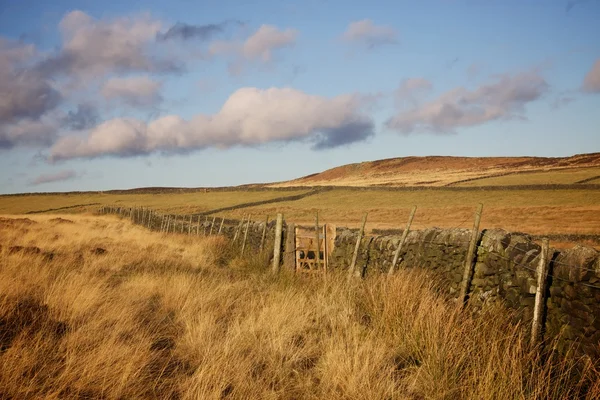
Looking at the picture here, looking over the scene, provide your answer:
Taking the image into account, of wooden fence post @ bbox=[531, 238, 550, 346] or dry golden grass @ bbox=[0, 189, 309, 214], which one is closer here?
wooden fence post @ bbox=[531, 238, 550, 346]

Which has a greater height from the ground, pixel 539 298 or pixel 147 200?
pixel 147 200

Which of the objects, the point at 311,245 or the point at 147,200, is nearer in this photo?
the point at 311,245

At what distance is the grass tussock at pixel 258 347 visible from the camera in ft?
13.8

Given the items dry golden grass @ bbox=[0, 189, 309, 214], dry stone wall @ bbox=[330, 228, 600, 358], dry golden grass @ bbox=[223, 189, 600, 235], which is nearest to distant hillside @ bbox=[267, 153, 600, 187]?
dry golden grass @ bbox=[0, 189, 309, 214]

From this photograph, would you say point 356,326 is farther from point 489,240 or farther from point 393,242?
point 393,242

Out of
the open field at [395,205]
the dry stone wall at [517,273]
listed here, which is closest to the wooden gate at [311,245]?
the dry stone wall at [517,273]

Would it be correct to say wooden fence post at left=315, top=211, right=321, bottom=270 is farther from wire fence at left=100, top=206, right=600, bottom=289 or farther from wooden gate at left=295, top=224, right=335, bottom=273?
wire fence at left=100, top=206, right=600, bottom=289

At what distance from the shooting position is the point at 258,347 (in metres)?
5.40

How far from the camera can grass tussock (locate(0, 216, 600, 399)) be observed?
4207 mm

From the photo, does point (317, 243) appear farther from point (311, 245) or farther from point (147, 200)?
point (147, 200)

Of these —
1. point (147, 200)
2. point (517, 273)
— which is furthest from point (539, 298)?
point (147, 200)

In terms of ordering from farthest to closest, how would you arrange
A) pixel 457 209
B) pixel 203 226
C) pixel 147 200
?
pixel 147 200 < pixel 457 209 < pixel 203 226

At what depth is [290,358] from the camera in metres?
5.27

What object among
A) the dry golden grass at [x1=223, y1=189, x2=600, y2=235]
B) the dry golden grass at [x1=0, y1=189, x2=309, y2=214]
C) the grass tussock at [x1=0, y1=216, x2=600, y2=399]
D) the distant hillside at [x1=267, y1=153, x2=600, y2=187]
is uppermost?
the distant hillside at [x1=267, y1=153, x2=600, y2=187]
